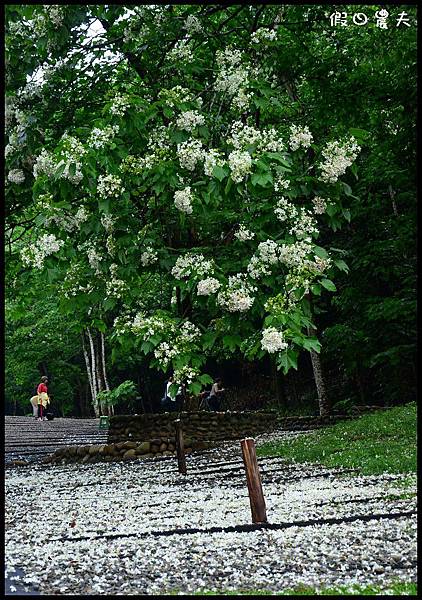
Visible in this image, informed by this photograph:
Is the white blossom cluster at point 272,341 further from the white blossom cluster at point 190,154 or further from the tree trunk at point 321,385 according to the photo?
the tree trunk at point 321,385

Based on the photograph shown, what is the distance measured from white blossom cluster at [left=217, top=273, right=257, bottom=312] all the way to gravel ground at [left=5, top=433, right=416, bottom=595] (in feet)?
5.79

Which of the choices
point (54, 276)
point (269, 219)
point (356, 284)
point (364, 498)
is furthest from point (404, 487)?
point (356, 284)

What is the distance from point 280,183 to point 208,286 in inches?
45.8

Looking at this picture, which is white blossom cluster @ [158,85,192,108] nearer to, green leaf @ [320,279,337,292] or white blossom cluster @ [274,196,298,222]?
white blossom cluster @ [274,196,298,222]

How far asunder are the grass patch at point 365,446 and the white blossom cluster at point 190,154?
387 cm

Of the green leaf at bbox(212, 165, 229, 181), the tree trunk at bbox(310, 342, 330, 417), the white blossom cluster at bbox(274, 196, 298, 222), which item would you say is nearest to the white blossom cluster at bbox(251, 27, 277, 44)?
the white blossom cluster at bbox(274, 196, 298, 222)

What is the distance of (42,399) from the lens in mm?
23391

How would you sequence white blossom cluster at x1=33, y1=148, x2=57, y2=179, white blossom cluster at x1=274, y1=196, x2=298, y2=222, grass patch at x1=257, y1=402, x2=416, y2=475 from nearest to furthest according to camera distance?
white blossom cluster at x1=33, y1=148, x2=57, y2=179 → white blossom cluster at x1=274, y1=196, x2=298, y2=222 → grass patch at x1=257, y1=402, x2=416, y2=475

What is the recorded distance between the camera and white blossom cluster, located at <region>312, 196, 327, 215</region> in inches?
288

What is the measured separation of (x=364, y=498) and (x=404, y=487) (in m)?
0.58

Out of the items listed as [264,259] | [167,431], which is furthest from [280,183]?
[167,431]

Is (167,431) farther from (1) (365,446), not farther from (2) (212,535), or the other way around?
(2) (212,535)

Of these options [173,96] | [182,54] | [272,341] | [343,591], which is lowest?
[343,591]

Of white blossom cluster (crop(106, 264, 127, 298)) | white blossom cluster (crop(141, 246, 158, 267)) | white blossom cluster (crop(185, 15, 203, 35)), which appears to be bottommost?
white blossom cluster (crop(106, 264, 127, 298))
